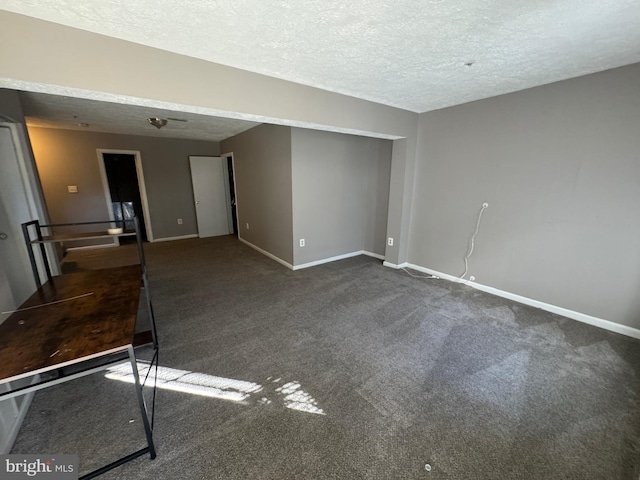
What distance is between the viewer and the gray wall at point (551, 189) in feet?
7.36

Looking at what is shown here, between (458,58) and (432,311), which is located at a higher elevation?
(458,58)

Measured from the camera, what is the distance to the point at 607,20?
4.90ft

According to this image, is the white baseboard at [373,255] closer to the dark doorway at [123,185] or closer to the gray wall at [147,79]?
the gray wall at [147,79]

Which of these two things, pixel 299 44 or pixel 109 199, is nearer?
pixel 299 44

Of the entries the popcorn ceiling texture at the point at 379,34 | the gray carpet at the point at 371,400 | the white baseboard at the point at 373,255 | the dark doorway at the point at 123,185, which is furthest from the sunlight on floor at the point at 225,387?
the dark doorway at the point at 123,185

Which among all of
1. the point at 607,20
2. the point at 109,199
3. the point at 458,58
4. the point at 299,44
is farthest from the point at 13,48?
the point at 109,199

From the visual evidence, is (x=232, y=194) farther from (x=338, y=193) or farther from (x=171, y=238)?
(x=338, y=193)

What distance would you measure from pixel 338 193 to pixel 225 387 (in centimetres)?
323

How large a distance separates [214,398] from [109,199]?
5.45 meters

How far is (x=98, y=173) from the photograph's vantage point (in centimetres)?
502

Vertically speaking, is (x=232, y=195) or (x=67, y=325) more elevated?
(x=232, y=195)

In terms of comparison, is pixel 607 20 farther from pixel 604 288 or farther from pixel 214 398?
pixel 214 398

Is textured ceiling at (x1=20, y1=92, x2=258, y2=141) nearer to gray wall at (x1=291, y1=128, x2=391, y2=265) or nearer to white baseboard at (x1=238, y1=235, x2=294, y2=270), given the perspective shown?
gray wall at (x1=291, y1=128, x2=391, y2=265)

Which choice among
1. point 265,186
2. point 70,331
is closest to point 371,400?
point 70,331
